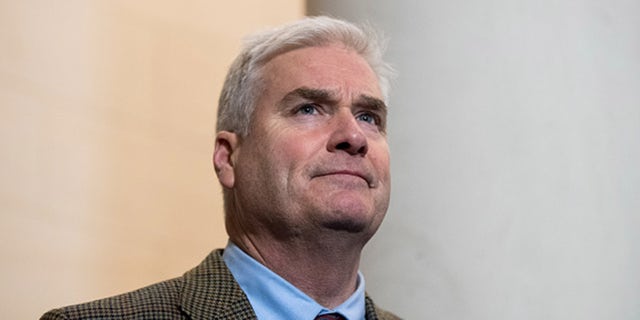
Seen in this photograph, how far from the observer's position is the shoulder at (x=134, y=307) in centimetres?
212

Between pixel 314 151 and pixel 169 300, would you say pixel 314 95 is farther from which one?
pixel 169 300

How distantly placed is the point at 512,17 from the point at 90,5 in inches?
53.9

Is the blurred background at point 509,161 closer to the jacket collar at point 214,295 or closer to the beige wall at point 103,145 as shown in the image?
the beige wall at point 103,145

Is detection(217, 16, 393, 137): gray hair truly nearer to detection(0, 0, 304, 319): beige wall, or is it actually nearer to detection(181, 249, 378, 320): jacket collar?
detection(181, 249, 378, 320): jacket collar

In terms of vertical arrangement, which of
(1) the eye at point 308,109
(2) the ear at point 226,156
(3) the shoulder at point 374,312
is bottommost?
(3) the shoulder at point 374,312

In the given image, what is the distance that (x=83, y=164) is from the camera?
3350mm

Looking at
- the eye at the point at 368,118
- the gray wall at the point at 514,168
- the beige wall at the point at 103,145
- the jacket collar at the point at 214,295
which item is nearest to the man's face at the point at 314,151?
the eye at the point at 368,118

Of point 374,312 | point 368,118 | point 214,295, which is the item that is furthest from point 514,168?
point 214,295

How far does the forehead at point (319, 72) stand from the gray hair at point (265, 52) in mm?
20

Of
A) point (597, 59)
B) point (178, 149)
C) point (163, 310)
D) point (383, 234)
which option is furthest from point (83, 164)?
point (597, 59)

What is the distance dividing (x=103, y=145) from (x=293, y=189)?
49.2 inches

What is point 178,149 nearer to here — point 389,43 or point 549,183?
point 389,43

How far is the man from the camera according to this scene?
2.26m

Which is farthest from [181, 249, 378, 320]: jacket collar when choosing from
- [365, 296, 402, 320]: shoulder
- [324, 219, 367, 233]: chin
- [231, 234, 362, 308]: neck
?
[365, 296, 402, 320]: shoulder
